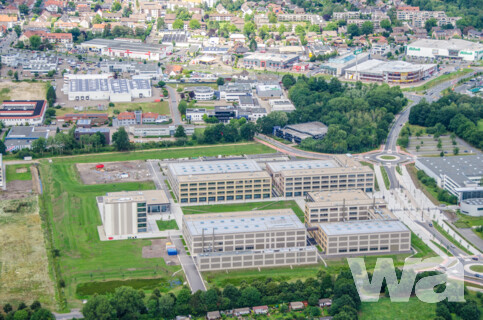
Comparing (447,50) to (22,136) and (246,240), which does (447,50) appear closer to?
(22,136)

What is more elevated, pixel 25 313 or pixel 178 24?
pixel 178 24

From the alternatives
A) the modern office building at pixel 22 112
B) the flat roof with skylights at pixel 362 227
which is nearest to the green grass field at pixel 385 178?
the flat roof with skylights at pixel 362 227

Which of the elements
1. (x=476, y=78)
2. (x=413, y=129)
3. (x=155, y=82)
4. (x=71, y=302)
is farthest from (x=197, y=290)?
(x=476, y=78)

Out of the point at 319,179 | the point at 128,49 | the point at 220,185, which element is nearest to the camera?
A: the point at 220,185

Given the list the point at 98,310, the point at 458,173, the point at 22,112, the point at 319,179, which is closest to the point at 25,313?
the point at 98,310

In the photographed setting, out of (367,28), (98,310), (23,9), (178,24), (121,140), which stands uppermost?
(23,9)

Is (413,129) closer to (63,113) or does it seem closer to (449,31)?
(63,113)
